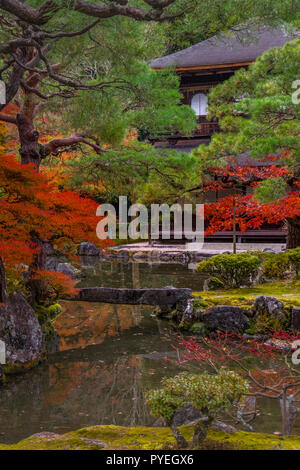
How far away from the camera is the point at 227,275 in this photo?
12141 millimetres

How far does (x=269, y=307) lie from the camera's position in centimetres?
969

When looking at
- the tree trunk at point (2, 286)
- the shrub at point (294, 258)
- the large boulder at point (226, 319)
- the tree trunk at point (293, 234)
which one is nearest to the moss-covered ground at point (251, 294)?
the large boulder at point (226, 319)

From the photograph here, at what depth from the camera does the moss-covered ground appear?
33.6 ft

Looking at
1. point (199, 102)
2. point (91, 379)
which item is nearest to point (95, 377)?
point (91, 379)

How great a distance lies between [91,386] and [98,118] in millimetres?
5089

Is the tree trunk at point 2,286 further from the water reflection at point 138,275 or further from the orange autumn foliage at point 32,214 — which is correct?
the water reflection at point 138,275

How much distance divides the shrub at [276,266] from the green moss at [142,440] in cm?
848

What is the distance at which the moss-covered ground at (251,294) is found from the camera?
404 inches

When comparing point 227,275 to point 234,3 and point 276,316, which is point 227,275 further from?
point 234,3

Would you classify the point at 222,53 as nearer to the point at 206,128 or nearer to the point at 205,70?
the point at 205,70

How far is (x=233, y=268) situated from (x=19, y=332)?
19.0ft

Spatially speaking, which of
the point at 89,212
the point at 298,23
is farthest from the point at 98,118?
the point at 298,23

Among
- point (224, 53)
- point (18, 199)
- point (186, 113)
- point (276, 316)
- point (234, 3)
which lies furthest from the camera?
point (224, 53)

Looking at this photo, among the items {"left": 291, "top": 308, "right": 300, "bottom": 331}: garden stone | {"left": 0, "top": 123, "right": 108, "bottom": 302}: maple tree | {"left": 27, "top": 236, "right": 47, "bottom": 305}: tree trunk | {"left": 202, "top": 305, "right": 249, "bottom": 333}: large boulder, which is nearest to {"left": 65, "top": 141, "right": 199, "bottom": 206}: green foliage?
{"left": 0, "top": 123, "right": 108, "bottom": 302}: maple tree
